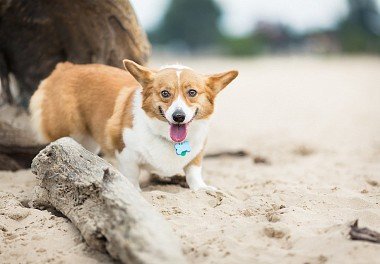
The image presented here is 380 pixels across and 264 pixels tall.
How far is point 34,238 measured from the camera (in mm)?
2996

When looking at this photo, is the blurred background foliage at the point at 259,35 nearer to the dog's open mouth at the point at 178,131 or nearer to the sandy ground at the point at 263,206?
the sandy ground at the point at 263,206

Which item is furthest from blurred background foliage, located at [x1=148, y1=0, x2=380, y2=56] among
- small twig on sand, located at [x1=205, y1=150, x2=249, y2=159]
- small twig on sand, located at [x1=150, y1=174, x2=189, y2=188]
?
small twig on sand, located at [x1=150, y1=174, x2=189, y2=188]

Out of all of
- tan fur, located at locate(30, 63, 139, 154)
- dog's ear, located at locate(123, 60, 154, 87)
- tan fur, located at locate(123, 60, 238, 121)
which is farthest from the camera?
tan fur, located at locate(30, 63, 139, 154)

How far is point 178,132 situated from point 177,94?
0.95ft

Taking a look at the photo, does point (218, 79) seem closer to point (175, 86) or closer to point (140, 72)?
point (175, 86)

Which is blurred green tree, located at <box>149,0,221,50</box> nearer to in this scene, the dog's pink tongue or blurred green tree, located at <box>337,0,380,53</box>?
blurred green tree, located at <box>337,0,380,53</box>

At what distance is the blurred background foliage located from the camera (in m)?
31.8

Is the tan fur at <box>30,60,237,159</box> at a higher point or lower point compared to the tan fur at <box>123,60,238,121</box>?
lower

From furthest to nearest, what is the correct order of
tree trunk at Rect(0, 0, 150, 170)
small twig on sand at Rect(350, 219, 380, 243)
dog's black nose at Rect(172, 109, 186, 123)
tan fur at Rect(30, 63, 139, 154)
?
tree trunk at Rect(0, 0, 150, 170), tan fur at Rect(30, 63, 139, 154), dog's black nose at Rect(172, 109, 186, 123), small twig on sand at Rect(350, 219, 380, 243)

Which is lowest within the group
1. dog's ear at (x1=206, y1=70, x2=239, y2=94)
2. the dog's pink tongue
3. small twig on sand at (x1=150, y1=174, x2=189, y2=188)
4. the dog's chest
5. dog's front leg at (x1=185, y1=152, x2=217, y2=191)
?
small twig on sand at (x1=150, y1=174, x2=189, y2=188)

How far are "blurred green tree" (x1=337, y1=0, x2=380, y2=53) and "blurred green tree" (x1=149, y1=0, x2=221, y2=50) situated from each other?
55.1 feet

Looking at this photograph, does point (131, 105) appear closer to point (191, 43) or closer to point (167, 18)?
point (191, 43)

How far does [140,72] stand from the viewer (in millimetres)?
3861

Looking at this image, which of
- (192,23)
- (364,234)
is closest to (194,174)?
(364,234)
